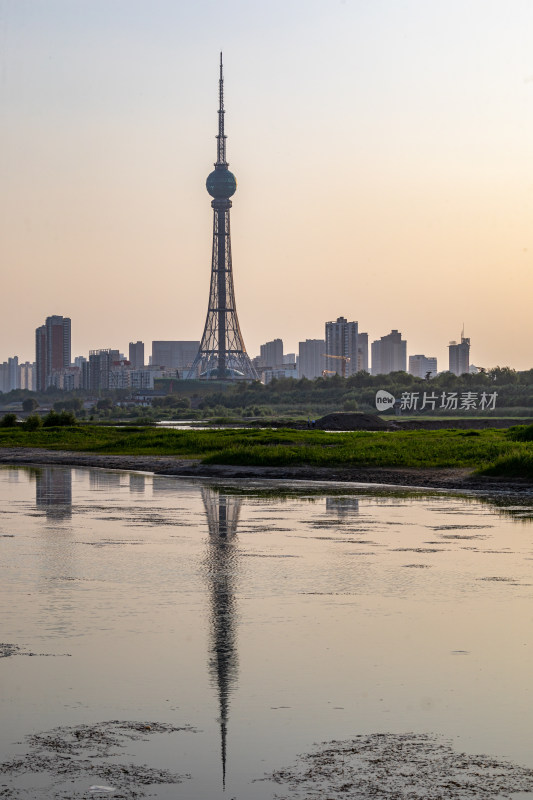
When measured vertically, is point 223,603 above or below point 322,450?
below

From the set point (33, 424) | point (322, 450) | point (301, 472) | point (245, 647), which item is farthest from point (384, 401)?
point (245, 647)

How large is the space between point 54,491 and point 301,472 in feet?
37.7

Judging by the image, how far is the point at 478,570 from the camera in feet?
62.2

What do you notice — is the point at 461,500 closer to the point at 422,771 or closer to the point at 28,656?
the point at 28,656

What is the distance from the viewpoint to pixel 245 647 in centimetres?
1290

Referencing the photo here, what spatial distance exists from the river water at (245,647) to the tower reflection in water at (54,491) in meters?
3.87

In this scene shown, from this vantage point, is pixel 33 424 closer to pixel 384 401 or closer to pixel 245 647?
pixel 245 647

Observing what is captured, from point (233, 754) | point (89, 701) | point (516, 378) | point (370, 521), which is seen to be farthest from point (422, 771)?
point (516, 378)

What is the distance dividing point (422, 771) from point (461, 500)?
25.8 meters

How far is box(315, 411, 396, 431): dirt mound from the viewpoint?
99812mm

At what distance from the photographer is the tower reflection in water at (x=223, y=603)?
11.0m

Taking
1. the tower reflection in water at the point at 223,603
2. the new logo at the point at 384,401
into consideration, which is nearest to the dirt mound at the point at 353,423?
the new logo at the point at 384,401

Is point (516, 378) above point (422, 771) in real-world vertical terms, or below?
above

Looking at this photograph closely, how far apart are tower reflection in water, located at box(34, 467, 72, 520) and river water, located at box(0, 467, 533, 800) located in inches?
152
